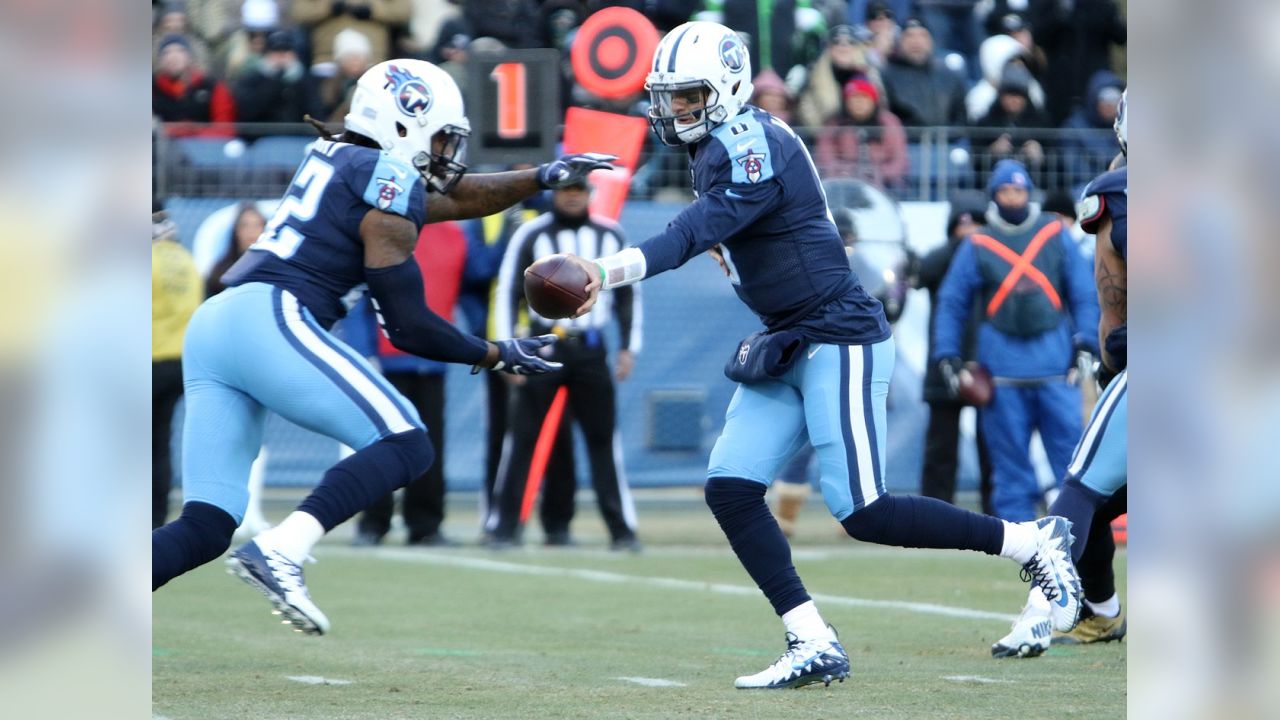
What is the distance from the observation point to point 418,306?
18.1 ft

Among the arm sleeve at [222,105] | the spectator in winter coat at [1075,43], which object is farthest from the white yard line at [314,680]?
the spectator in winter coat at [1075,43]

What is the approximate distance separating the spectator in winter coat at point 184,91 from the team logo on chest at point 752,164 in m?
9.05

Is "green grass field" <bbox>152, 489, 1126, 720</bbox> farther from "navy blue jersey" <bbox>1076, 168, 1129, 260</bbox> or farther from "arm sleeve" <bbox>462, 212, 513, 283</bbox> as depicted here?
"arm sleeve" <bbox>462, 212, 513, 283</bbox>

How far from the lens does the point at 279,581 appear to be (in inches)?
198

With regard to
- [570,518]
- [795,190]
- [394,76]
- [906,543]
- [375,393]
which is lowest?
[570,518]

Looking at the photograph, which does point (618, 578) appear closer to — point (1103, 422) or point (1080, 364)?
point (1080, 364)

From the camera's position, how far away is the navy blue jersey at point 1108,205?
5980 millimetres

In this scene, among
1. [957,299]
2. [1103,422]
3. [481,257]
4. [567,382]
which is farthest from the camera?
[481,257]

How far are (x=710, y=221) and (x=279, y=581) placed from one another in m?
1.58

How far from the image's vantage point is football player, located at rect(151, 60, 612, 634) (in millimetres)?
5312

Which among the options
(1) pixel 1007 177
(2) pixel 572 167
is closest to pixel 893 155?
(1) pixel 1007 177
